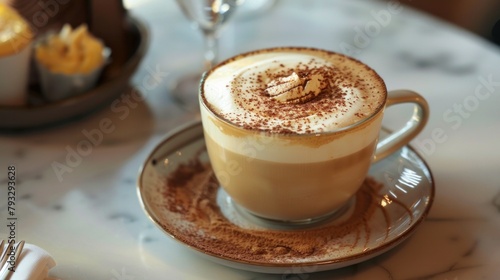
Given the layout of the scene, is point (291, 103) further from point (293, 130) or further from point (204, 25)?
point (204, 25)

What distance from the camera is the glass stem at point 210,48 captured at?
0.98m

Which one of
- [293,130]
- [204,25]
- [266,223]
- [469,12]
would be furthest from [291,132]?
[469,12]

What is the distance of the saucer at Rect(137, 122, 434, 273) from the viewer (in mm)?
625

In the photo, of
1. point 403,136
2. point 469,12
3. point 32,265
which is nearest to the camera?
point 32,265

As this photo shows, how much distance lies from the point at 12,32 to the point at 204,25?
0.83 ft

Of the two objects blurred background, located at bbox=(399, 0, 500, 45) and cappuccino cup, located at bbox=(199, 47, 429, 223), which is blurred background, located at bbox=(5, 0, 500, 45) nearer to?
blurred background, located at bbox=(399, 0, 500, 45)

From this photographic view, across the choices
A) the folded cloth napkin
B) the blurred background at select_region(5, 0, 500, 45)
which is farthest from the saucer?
the blurred background at select_region(5, 0, 500, 45)

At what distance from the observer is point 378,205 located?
711 mm

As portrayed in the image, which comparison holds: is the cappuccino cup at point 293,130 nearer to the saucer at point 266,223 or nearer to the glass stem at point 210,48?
the saucer at point 266,223

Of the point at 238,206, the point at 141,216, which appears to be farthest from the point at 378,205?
the point at 141,216

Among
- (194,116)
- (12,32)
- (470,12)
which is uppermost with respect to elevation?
(12,32)

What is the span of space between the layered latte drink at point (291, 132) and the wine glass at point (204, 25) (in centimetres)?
23

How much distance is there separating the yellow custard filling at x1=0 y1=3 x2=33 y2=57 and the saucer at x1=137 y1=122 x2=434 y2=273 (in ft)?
0.79

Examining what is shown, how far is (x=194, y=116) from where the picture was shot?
922 mm
